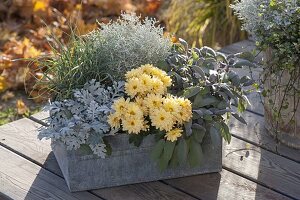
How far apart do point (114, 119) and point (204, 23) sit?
2111mm

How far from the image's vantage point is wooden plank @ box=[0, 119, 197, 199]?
2.13 m

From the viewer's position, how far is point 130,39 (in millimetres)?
2213

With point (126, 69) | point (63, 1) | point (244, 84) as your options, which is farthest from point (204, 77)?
point (63, 1)

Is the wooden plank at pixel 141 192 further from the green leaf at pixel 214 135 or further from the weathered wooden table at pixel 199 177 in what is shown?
the green leaf at pixel 214 135

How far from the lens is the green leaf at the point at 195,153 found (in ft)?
6.61

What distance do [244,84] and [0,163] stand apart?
0.93 m

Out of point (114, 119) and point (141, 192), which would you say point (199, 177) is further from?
point (114, 119)

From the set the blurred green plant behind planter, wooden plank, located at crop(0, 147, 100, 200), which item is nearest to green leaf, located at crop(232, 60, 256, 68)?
wooden plank, located at crop(0, 147, 100, 200)

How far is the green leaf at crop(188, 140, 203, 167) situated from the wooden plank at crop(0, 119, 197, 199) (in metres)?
0.15

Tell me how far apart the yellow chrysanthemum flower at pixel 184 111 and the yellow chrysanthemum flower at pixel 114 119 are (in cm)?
19

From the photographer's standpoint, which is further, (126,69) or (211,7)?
(211,7)

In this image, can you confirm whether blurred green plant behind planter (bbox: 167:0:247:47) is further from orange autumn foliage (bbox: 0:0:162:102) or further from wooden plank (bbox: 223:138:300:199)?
wooden plank (bbox: 223:138:300:199)

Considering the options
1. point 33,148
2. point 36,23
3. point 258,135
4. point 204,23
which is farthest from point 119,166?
point 36,23

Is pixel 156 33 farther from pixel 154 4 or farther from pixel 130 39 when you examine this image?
pixel 154 4
